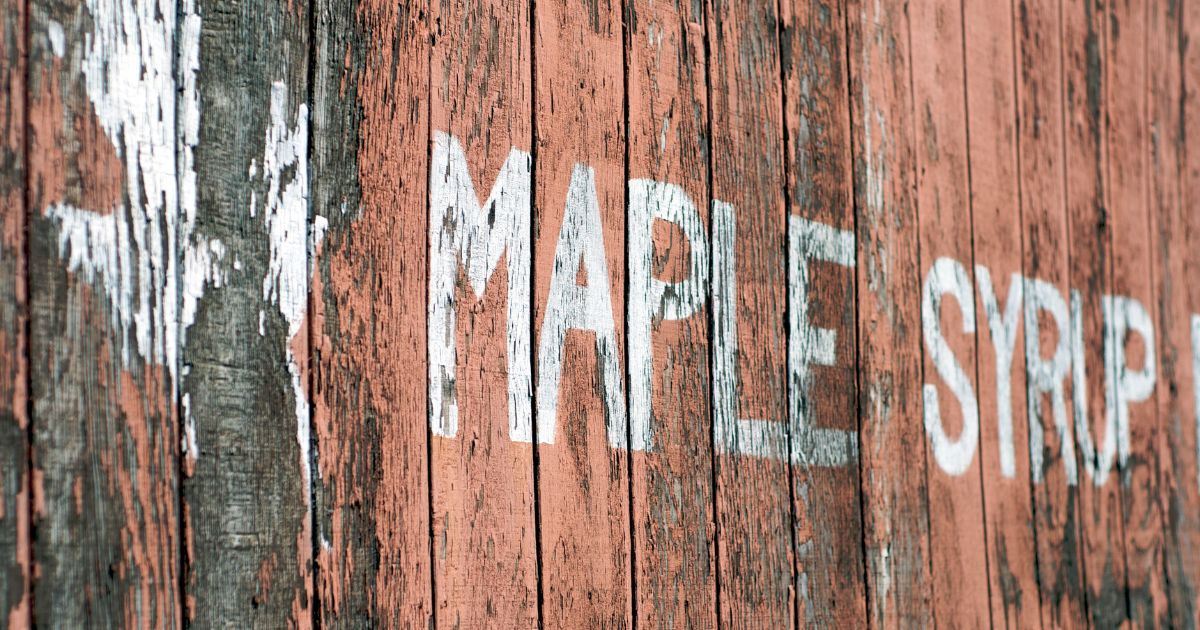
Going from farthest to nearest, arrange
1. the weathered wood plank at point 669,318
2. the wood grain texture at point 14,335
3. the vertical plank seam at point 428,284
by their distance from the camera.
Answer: the weathered wood plank at point 669,318 < the vertical plank seam at point 428,284 < the wood grain texture at point 14,335

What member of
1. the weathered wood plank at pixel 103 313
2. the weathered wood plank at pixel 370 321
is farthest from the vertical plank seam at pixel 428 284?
the weathered wood plank at pixel 103 313

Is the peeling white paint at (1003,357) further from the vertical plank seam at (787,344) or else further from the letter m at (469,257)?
the letter m at (469,257)

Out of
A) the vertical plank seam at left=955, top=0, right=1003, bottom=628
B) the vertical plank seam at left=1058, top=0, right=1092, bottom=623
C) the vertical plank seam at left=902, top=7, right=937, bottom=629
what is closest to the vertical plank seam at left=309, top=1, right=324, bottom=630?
the vertical plank seam at left=902, top=7, right=937, bottom=629

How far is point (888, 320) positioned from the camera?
2080mm

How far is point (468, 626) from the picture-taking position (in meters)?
1.47

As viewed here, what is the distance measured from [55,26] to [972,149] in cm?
171

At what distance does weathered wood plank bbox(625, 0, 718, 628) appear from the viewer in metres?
1.68

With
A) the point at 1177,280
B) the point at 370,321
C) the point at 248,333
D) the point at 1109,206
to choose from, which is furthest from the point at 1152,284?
the point at 248,333

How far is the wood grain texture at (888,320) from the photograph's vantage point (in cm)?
201

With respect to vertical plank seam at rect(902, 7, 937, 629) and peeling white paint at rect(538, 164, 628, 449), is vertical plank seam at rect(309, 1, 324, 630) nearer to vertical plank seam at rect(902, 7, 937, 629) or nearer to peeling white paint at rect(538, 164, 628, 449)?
peeling white paint at rect(538, 164, 628, 449)

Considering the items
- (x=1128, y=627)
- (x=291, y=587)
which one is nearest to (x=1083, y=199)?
(x=1128, y=627)

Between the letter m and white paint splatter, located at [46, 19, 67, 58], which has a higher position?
white paint splatter, located at [46, 19, 67, 58]

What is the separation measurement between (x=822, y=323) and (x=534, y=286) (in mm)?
609

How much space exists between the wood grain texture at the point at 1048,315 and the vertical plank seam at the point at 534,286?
3.90ft
